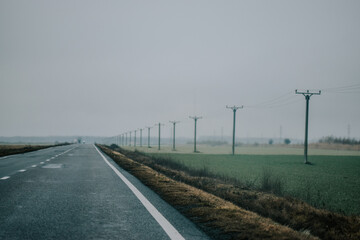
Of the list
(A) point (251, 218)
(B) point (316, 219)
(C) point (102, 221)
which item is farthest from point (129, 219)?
(B) point (316, 219)

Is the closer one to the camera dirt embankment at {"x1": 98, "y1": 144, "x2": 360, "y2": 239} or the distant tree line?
dirt embankment at {"x1": 98, "y1": 144, "x2": 360, "y2": 239}

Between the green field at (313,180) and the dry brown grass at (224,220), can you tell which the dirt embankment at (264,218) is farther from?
the green field at (313,180)

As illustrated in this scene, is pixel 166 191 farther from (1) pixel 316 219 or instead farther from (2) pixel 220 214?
(1) pixel 316 219

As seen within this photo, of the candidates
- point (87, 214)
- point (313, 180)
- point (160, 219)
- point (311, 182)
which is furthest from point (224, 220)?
point (313, 180)

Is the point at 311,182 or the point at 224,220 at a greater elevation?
the point at 224,220

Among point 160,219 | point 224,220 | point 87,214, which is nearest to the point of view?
point 224,220

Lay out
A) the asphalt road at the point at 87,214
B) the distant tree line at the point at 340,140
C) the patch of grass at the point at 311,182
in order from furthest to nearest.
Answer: the distant tree line at the point at 340,140, the patch of grass at the point at 311,182, the asphalt road at the point at 87,214

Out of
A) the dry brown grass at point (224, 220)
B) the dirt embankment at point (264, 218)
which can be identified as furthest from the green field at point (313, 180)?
the dry brown grass at point (224, 220)

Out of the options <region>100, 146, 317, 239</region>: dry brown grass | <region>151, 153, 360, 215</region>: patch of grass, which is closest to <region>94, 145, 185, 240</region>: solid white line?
<region>100, 146, 317, 239</region>: dry brown grass

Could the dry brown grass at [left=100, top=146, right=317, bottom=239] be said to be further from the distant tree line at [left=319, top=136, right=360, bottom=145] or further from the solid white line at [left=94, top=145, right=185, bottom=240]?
the distant tree line at [left=319, top=136, right=360, bottom=145]

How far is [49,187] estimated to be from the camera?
37.1 ft

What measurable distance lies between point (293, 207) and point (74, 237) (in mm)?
5016

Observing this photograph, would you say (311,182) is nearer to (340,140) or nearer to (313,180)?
(313,180)

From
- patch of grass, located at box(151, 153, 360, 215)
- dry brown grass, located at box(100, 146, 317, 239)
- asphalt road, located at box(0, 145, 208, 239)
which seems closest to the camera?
dry brown grass, located at box(100, 146, 317, 239)
